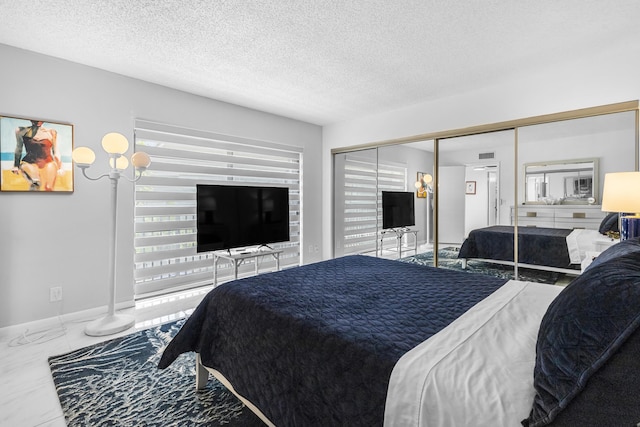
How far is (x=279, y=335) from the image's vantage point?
1.44 metres

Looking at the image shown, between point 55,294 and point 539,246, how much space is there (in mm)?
5026

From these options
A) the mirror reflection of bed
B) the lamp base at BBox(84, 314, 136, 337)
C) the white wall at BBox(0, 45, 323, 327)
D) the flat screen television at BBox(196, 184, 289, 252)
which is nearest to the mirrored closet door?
the mirror reflection of bed

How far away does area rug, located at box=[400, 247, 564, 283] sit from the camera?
3.36m

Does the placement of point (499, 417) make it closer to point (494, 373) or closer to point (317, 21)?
point (494, 373)

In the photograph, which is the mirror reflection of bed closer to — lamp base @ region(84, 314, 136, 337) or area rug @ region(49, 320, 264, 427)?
area rug @ region(49, 320, 264, 427)

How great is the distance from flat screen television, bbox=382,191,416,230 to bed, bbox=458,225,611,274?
0.94 meters

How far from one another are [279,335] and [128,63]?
312cm

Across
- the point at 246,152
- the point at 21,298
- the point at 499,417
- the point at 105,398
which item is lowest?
the point at 105,398

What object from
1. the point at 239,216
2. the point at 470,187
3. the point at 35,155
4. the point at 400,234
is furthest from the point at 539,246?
the point at 35,155

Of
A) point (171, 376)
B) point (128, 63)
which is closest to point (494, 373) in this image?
point (171, 376)

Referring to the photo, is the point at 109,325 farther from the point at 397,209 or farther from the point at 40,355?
the point at 397,209

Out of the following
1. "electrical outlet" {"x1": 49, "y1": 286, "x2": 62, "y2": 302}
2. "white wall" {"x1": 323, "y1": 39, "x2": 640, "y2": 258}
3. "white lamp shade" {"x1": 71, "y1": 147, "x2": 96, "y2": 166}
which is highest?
"white wall" {"x1": 323, "y1": 39, "x2": 640, "y2": 258}

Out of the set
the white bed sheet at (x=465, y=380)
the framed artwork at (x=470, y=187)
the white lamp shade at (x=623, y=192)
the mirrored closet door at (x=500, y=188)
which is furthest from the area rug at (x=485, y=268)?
the white bed sheet at (x=465, y=380)

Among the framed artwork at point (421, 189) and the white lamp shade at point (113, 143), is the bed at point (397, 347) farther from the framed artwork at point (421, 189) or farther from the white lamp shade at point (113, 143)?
the framed artwork at point (421, 189)
